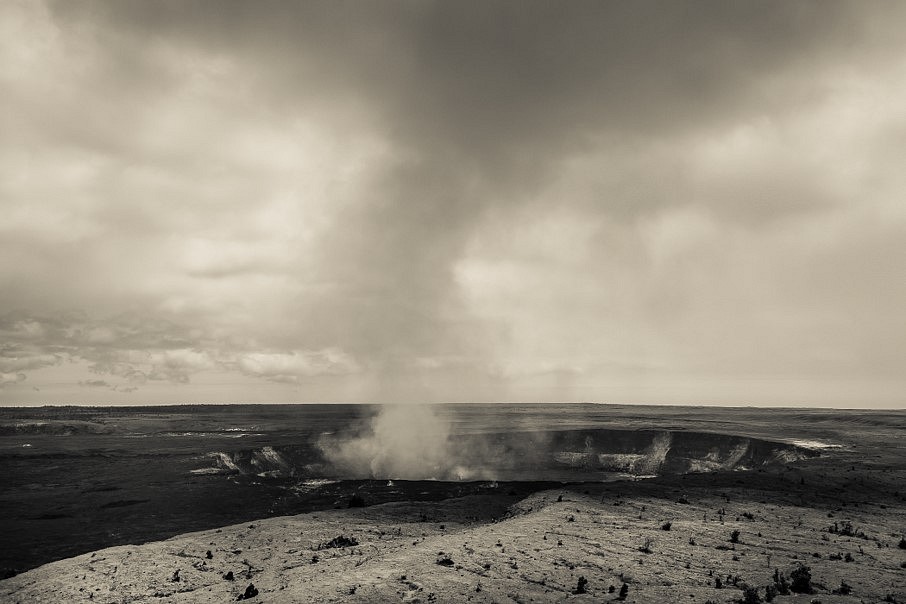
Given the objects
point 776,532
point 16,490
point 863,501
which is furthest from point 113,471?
point 863,501

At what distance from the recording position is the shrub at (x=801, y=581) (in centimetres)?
1675

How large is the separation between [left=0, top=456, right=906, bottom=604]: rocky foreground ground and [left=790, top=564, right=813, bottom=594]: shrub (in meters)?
0.06

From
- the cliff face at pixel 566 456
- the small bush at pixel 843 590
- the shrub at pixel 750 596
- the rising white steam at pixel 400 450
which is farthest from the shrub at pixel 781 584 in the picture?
the rising white steam at pixel 400 450

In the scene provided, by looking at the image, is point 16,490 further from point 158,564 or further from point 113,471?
point 158,564

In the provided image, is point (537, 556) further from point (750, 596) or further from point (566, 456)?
point (566, 456)

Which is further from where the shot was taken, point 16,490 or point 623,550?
point 16,490

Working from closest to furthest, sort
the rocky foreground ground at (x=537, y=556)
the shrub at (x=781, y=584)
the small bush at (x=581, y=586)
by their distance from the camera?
the shrub at (x=781, y=584)
the small bush at (x=581, y=586)
the rocky foreground ground at (x=537, y=556)

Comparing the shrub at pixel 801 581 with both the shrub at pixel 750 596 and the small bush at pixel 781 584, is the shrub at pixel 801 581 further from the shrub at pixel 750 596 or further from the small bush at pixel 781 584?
the shrub at pixel 750 596

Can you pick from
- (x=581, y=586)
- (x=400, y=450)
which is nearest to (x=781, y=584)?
(x=581, y=586)

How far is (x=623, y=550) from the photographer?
874 inches

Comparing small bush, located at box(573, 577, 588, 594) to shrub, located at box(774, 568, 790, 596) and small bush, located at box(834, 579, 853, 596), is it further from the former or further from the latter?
small bush, located at box(834, 579, 853, 596)

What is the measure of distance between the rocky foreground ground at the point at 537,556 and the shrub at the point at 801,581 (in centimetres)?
6

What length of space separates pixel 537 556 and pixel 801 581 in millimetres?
9727

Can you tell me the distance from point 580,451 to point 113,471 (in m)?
63.3
